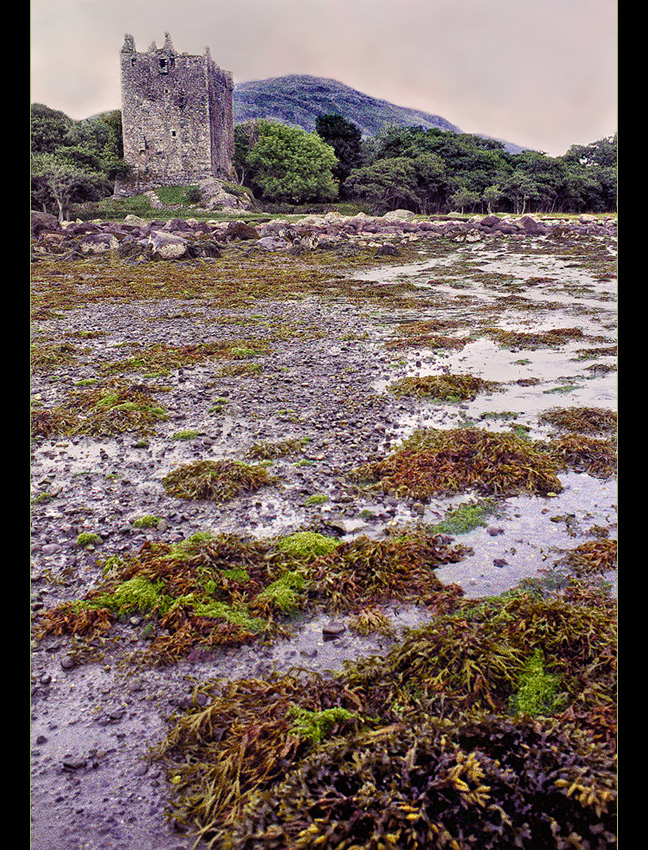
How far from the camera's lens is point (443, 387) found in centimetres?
812

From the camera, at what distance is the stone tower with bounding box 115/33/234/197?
2852 inches

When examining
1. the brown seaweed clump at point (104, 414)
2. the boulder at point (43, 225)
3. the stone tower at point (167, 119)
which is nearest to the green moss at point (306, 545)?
the brown seaweed clump at point (104, 414)

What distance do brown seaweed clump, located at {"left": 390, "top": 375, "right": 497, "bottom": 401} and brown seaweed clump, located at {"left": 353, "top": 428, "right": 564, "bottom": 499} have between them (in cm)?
172

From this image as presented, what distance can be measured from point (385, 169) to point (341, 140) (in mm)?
16831

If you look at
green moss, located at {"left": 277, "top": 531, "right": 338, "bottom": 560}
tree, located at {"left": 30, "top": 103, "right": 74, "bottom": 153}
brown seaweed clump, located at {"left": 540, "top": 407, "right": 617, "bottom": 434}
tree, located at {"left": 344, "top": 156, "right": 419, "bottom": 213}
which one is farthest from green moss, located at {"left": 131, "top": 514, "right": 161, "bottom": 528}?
tree, located at {"left": 30, "top": 103, "right": 74, "bottom": 153}

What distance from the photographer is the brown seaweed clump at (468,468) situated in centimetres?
534

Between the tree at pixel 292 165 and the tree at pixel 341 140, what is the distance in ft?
21.5

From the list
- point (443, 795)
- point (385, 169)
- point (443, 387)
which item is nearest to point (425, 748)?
point (443, 795)

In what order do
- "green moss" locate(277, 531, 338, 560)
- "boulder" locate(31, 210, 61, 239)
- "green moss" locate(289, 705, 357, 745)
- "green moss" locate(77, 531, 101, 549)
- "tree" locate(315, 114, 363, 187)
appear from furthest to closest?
"tree" locate(315, 114, 363, 187)
"boulder" locate(31, 210, 61, 239)
"green moss" locate(77, 531, 101, 549)
"green moss" locate(277, 531, 338, 560)
"green moss" locate(289, 705, 357, 745)

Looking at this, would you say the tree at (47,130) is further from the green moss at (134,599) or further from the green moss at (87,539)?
the green moss at (134,599)

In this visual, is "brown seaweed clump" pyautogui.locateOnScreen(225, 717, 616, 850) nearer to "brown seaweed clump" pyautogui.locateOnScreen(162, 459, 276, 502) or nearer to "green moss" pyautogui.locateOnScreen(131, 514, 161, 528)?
"green moss" pyautogui.locateOnScreen(131, 514, 161, 528)

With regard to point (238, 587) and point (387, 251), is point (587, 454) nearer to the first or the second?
point (238, 587)
